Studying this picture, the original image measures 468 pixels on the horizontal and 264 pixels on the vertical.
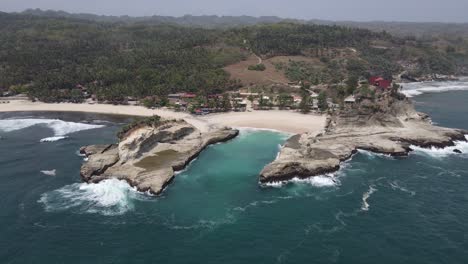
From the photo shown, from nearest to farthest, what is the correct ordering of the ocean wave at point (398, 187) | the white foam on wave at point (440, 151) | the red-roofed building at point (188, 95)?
the ocean wave at point (398, 187), the white foam on wave at point (440, 151), the red-roofed building at point (188, 95)

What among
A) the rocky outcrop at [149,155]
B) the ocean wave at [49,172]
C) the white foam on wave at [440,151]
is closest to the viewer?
the rocky outcrop at [149,155]

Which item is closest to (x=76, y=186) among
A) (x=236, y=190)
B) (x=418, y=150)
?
(x=236, y=190)

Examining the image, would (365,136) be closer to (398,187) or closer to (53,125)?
(398,187)

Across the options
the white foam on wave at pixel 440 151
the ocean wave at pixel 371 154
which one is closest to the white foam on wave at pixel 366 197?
the ocean wave at pixel 371 154

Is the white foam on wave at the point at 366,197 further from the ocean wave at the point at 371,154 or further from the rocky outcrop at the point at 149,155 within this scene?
the rocky outcrop at the point at 149,155

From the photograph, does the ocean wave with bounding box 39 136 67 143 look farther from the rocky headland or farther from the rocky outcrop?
the rocky headland

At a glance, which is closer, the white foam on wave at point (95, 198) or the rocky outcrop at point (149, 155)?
the white foam on wave at point (95, 198)

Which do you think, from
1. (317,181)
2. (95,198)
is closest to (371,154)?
(317,181)
